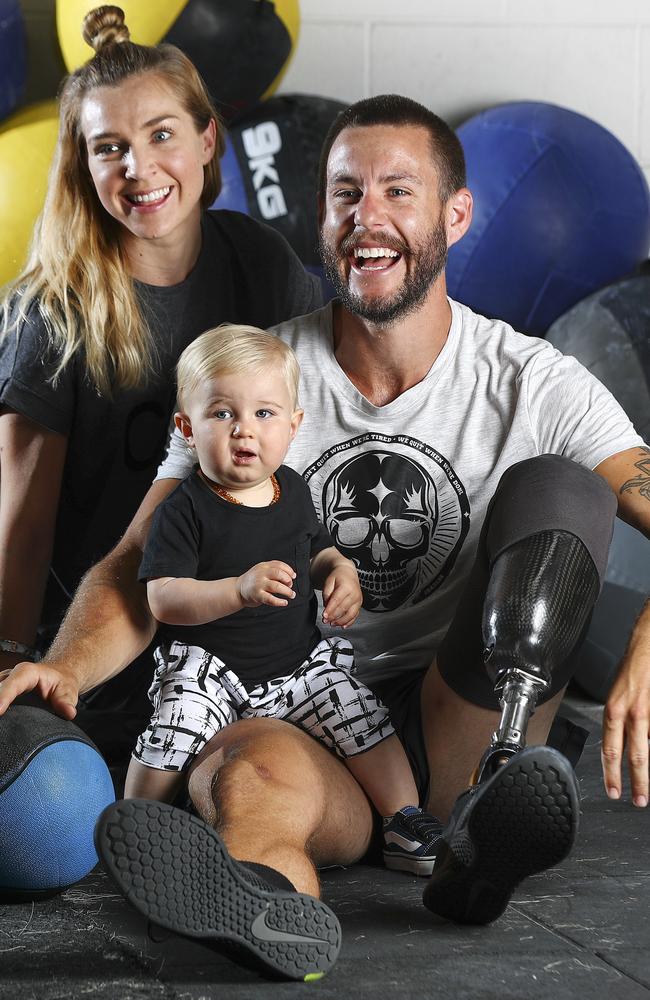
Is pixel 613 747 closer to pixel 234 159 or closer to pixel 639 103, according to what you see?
pixel 234 159

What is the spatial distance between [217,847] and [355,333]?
0.87m

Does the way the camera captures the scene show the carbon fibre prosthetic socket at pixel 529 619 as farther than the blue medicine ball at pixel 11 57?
No

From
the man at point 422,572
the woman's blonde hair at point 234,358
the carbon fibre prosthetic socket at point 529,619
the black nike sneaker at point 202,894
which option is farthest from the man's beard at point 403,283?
the black nike sneaker at point 202,894

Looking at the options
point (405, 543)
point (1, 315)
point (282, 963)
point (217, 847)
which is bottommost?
point (282, 963)

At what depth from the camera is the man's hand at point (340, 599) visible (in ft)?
4.61

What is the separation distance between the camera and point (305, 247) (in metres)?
2.94

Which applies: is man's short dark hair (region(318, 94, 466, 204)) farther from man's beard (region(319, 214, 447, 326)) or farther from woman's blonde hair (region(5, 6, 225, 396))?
woman's blonde hair (region(5, 6, 225, 396))

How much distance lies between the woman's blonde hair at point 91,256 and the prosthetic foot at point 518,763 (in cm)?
92

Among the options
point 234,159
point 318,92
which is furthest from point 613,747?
point 318,92

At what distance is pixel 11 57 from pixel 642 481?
2.13 m

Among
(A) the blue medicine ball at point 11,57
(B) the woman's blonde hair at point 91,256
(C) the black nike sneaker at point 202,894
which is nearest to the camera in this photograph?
(C) the black nike sneaker at point 202,894

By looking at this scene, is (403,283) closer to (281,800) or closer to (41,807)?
(281,800)

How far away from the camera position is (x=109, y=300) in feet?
6.42

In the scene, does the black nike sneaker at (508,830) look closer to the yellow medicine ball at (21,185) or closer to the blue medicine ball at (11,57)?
the yellow medicine ball at (21,185)
